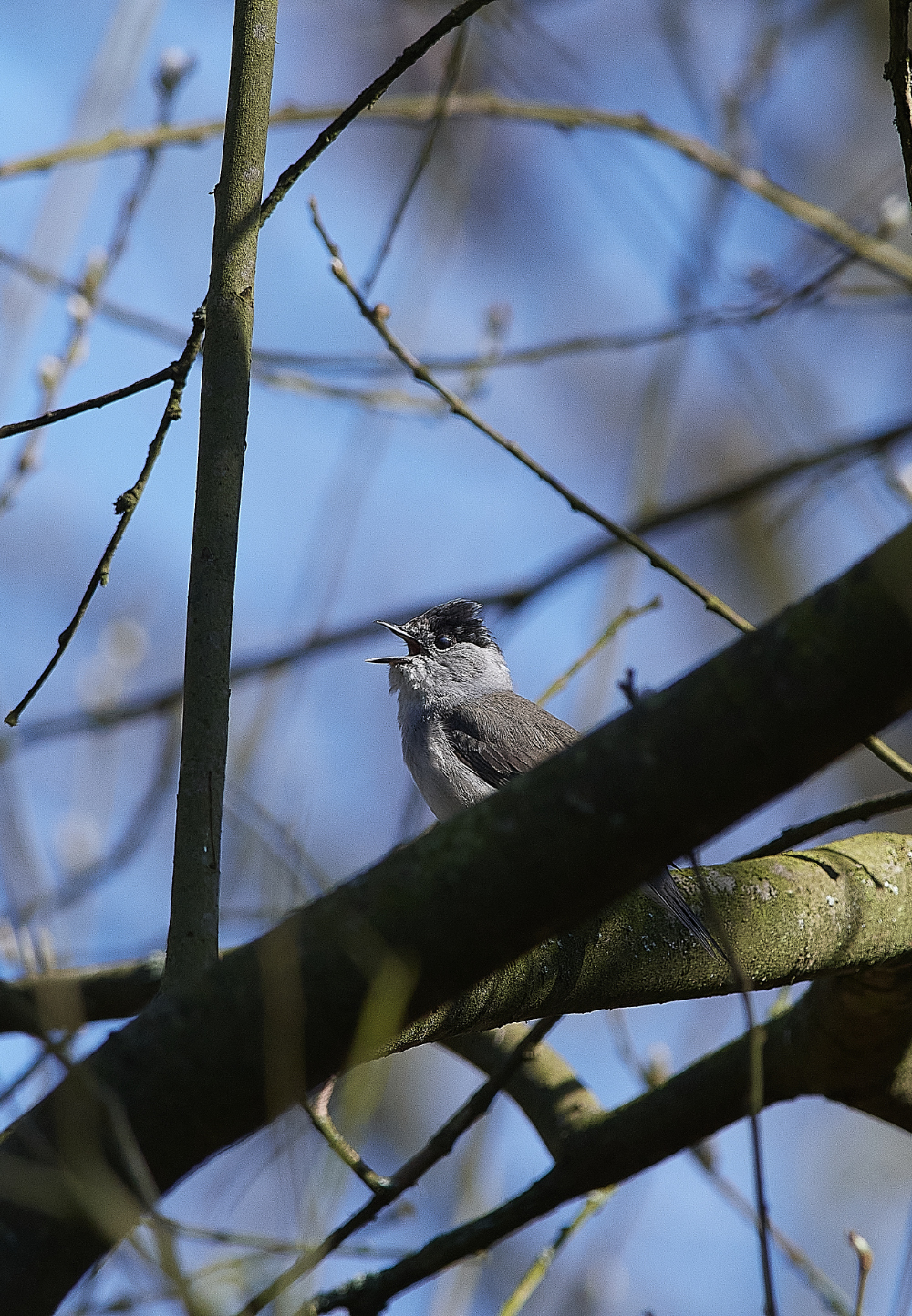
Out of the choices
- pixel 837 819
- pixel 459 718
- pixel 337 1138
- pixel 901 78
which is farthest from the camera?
pixel 459 718

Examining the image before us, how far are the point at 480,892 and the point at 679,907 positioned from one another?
67.7 inches

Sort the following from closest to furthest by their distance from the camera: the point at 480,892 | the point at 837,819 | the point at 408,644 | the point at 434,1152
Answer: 1. the point at 480,892
2. the point at 434,1152
3. the point at 837,819
4. the point at 408,644

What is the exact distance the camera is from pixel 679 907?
291cm

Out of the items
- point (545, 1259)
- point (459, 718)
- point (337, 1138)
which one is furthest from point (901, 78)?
point (459, 718)

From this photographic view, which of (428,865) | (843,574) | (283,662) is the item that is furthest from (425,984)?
(283,662)

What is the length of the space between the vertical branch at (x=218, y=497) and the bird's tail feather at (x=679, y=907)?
1.17 m

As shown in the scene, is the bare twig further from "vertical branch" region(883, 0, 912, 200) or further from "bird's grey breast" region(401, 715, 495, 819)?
"bird's grey breast" region(401, 715, 495, 819)

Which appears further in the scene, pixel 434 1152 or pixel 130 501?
pixel 130 501

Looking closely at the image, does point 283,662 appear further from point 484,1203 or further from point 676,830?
point 676,830

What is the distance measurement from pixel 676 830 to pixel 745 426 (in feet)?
33.1

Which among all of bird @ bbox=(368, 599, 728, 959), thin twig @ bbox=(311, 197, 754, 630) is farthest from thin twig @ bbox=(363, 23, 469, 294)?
bird @ bbox=(368, 599, 728, 959)

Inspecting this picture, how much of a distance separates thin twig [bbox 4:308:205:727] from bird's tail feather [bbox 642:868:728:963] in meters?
1.42

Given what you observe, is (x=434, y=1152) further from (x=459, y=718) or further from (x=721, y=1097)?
(x=459, y=718)

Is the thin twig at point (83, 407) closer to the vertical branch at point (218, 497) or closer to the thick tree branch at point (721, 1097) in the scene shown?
the vertical branch at point (218, 497)
